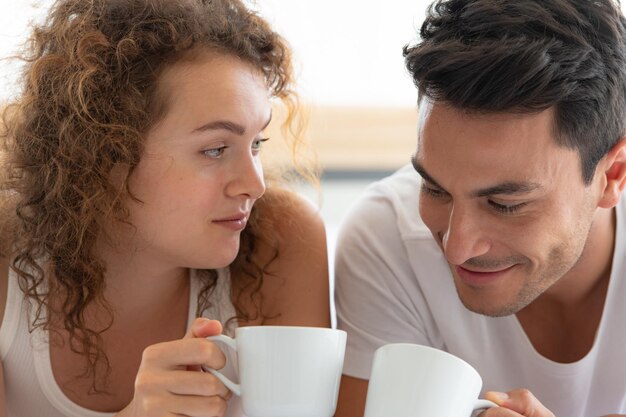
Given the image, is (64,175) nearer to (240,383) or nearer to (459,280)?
(240,383)

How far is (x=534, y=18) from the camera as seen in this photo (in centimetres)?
109

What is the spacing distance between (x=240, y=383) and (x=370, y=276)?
435 mm

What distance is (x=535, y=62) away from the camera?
1072 mm

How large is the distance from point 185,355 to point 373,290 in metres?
0.42

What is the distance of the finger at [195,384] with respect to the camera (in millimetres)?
982

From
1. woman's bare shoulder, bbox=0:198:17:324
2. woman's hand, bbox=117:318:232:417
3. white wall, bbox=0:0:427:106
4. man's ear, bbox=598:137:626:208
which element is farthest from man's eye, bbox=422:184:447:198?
white wall, bbox=0:0:427:106

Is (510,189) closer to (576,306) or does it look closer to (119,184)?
(576,306)

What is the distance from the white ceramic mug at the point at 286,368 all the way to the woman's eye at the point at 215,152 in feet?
1.04

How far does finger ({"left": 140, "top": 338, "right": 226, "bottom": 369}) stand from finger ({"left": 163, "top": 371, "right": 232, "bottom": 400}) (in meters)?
0.01

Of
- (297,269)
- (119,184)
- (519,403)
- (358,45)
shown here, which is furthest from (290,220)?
(358,45)

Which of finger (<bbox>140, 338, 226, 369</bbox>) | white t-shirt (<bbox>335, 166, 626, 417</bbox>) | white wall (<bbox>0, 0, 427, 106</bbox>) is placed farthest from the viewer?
white wall (<bbox>0, 0, 427, 106</bbox>)

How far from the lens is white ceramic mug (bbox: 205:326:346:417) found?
92 centimetres

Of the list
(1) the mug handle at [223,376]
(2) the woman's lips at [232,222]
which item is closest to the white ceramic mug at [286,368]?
(1) the mug handle at [223,376]

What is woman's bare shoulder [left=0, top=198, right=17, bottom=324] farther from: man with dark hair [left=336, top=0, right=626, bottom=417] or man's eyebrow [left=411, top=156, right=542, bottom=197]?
man's eyebrow [left=411, top=156, right=542, bottom=197]
